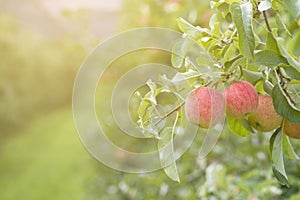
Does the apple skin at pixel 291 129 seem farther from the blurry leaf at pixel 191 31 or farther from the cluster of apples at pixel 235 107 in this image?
the blurry leaf at pixel 191 31

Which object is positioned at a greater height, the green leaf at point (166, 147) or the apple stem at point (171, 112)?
the apple stem at point (171, 112)

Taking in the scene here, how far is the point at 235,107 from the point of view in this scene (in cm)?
65

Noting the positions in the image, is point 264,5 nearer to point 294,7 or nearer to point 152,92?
point 294,7

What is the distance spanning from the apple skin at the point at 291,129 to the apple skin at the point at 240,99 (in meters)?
0.05

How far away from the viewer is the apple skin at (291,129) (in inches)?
26.6

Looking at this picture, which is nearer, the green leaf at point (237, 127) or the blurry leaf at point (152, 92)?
the blurry leaf at point (152, 92)

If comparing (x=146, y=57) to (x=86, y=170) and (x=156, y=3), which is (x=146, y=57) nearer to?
(x=156, y=3)

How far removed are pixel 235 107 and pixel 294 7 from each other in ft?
0.43

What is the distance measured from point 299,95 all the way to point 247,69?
0.07 metres

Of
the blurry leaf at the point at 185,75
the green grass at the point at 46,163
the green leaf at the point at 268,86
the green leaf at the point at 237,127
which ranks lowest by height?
the green grass at the point at 46,163

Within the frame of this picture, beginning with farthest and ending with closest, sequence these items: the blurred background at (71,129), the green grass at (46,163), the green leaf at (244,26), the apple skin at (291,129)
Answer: the green grass at (46,163) → the blurred background at (71,129) → the apple skin at (291,129) → the green leaf at (244,26)

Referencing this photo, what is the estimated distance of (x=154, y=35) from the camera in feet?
8.98

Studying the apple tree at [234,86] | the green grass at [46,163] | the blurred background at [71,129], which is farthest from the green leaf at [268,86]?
the green grass at [46,163]

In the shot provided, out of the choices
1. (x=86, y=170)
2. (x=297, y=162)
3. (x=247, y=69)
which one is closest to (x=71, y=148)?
(x=86, y=170)
